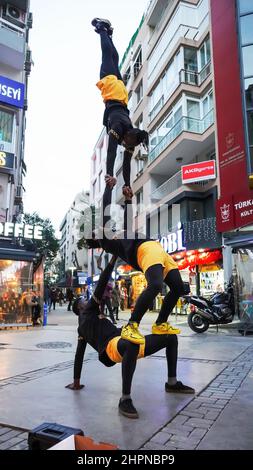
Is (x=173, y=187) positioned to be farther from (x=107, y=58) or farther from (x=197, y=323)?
(x=107, y=58)

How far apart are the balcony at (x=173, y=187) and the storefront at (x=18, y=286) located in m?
11.3

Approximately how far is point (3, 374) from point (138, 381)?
1.90 metres

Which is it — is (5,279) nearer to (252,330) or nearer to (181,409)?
(252,330)

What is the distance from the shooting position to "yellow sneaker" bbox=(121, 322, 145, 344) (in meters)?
3.43

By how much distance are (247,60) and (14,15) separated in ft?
55.3

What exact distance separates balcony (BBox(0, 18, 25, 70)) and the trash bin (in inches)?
958

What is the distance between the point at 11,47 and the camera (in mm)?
22406

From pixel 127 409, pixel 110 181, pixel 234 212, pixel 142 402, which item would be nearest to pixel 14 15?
pixel 234 212

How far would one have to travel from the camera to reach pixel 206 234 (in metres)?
19.7

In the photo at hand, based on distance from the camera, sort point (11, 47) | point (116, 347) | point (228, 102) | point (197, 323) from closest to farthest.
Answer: point (116, 347) < point (197, 323) < point (228, 102) < point (11, 47)

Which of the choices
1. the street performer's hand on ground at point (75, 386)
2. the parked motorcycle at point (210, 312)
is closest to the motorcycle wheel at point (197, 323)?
the parked motorcycle at point (210, 312)

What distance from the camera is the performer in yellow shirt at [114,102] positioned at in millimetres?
4461

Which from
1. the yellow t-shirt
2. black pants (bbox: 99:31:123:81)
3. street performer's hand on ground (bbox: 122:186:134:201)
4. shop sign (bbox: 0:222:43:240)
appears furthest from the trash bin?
shop sign (bbox: 0:222:43:240)

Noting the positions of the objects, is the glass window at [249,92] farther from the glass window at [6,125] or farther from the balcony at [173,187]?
the glass window at [6,125]
